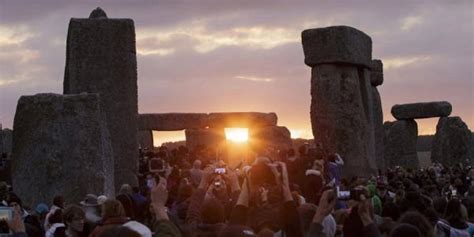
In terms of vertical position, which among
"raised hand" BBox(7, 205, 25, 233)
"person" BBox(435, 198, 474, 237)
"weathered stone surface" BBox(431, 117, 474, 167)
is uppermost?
"weathered stone surface" BBox(431, 117, 474, 167)

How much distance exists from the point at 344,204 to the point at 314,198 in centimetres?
77

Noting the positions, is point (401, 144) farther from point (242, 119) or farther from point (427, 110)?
point (242, 119)

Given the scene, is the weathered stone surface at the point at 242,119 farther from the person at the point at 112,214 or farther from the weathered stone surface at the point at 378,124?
the person at the point at 112,214

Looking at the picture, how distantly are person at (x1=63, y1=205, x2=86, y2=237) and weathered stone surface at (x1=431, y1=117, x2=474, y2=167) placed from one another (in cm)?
2267

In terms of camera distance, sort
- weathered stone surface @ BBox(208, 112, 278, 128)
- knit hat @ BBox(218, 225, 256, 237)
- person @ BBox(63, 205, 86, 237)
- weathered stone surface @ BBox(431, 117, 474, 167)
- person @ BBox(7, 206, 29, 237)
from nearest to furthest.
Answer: knit hat @ BBox(218, 225, 256, 237) → person @ BBox(7, 206, 29, 237) → person @ BBox(63, 205, 86, 237) → weathered stone surface @ BBox(431, 117, 474, 167) → weathered stone surface @ BBox(208, 112, 278, 128)

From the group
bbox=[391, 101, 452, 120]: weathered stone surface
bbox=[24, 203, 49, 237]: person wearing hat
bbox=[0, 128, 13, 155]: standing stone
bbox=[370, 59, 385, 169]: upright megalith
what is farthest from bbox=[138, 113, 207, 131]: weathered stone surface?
bbox=[24, 203, 49, 237]: person wearing hat

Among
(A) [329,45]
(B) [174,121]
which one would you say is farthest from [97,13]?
(B) [174,121]

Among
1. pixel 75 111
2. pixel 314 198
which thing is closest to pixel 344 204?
pixel 314 198

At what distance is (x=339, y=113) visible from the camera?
17.3 m

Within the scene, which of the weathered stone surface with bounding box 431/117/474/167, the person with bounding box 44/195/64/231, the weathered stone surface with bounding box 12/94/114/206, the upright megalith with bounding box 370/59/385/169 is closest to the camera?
the person with bounding box 44/195/64/231

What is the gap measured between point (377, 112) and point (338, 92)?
567cm

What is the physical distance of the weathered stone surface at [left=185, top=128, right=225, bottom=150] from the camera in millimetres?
30891

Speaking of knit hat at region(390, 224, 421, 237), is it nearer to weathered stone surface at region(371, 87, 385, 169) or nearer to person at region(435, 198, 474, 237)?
person at region(435, 198, 474, 237)

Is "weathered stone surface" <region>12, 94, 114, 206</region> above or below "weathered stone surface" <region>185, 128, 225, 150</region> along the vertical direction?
below
